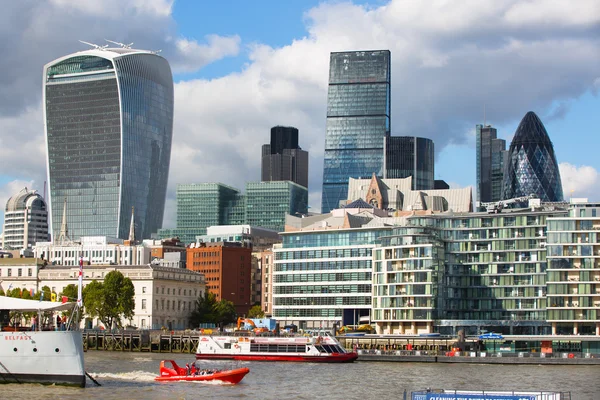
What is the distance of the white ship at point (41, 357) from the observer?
9381 cm

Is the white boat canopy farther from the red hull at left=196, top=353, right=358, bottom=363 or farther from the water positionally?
the red hull at left=196, top=353, right=358, bottom=363

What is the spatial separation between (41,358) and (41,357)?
0.29 feet

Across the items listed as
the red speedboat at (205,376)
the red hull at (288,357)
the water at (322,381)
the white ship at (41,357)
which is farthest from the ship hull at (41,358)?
the red hull at (288,357)

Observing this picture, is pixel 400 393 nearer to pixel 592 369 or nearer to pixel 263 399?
pixel 263 399

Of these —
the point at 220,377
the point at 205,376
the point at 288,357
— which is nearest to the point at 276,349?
A: the point at 288,357

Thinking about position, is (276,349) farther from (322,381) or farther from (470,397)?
(470,397)

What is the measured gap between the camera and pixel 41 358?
9412 cm

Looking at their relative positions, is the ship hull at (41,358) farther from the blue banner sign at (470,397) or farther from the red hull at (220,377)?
the blue banner sign at (470,397)

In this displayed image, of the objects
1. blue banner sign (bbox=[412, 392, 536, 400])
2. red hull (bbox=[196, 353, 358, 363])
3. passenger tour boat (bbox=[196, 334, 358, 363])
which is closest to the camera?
blue banner sign (bbox=[412, 392, 536, 400])


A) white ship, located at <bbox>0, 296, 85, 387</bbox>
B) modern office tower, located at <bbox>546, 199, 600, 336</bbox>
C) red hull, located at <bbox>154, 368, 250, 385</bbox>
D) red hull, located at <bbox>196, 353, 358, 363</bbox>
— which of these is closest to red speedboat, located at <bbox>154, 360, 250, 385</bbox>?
red hull, located at <bbox>154, 368, 250, 385</bbox>

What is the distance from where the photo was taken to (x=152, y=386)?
350ft

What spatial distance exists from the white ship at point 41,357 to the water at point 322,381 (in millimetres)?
1043

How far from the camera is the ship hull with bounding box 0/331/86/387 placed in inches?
3693

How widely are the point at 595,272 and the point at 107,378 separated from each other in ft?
346
